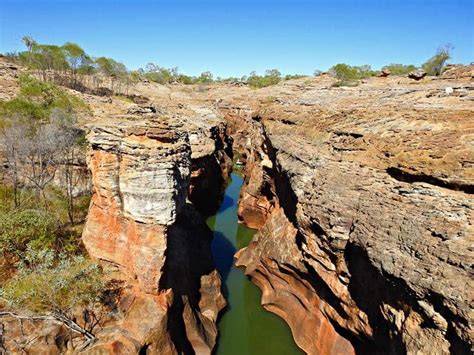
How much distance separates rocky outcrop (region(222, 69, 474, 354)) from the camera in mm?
9367

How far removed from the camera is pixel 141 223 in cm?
1243

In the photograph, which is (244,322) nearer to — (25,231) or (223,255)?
(223,255)

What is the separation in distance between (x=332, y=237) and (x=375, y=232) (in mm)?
→ 2216

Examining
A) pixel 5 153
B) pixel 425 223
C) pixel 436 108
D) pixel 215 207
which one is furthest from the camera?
pixel 215 207

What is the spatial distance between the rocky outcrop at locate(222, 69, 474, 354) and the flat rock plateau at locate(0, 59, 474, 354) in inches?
2.2

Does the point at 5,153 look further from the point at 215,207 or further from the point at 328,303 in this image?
the point at 328,303

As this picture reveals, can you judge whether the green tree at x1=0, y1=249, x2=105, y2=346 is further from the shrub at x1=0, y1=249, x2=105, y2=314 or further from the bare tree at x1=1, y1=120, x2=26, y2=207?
the bare tree at x1=1, y1=120, x2=26, y2=207

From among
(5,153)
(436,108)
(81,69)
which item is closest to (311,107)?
(436,108)

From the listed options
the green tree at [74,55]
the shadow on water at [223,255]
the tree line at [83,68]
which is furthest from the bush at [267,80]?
the shadow on water at [223,255]

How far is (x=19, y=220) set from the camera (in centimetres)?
1337

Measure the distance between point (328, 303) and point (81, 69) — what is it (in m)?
56.1

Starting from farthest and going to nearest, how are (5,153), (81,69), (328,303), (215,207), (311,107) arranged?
(81,69)
(215,207)
(311,107)
(5,153)
(328,303)

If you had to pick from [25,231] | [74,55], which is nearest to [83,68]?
[74,55]

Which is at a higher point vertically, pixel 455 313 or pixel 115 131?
pixel 115 131
